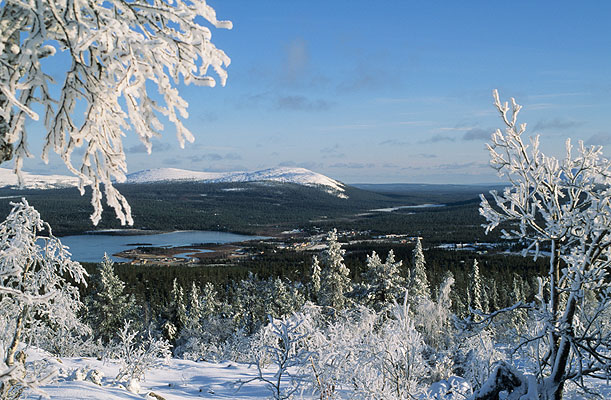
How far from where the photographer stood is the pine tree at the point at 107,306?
3362 centimetres

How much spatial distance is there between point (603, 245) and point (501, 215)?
1334 mm

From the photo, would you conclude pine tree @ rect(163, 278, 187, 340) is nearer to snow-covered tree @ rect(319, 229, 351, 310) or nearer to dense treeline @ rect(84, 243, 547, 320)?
dense treeline @ rect(84, 243, 547, 320)

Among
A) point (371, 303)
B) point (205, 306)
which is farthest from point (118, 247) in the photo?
point (371, 303)

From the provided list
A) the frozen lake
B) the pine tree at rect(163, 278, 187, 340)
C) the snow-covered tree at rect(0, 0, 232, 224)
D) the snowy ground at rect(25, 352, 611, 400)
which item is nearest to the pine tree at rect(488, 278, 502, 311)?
the pine tree at rect(163, 278, 187, 340)

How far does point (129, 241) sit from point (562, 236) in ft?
555

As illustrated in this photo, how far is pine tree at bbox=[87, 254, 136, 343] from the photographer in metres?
33.6

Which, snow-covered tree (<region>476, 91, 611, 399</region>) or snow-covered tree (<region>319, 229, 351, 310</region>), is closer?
snow-covered tree (<region>476, 91, 611, 399</region>)

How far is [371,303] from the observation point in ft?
83.1

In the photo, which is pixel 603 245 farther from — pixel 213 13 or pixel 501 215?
pixel 213 13

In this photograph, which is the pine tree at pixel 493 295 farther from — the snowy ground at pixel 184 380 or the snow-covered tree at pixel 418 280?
the snowy ground at pixel 184 380

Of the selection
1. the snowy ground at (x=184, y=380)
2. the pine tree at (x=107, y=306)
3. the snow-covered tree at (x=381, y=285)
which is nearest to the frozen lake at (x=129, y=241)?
the pine tree at (x=107, y=306)

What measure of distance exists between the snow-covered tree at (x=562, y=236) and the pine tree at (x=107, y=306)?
33.9m

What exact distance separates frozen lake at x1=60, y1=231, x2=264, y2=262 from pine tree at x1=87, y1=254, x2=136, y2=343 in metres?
83.5

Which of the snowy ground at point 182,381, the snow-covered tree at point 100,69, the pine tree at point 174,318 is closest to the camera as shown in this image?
the snow-covered tree at point 100,69
